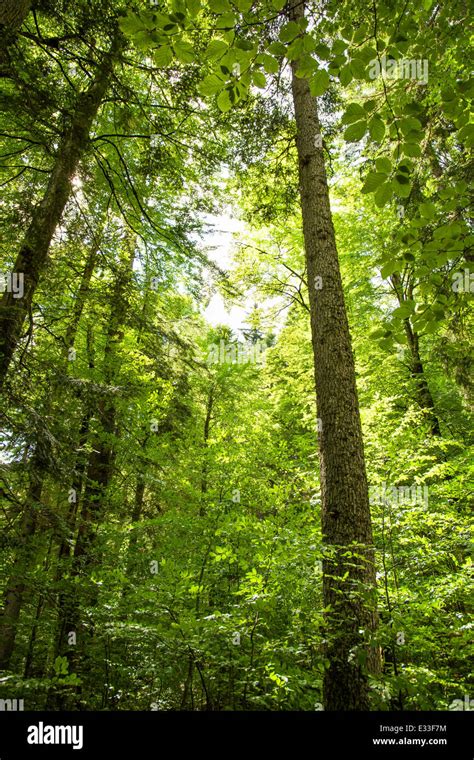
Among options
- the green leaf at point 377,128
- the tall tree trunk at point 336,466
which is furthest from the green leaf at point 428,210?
the tall tree trunk at point 336,466

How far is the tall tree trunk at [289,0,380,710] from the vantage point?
10.1ft

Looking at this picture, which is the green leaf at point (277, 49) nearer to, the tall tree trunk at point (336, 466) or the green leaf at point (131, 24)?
the green leaf at point (131, 24)

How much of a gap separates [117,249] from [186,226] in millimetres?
1668

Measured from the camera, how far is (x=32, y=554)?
15.0ft

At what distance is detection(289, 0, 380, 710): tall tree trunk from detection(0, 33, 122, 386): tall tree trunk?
2.67m

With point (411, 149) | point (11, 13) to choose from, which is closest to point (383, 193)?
point (411, 149)

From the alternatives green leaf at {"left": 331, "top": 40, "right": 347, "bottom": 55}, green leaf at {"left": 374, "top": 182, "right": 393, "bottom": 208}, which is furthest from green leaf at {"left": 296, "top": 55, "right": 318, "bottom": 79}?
green leaf at {"left": 374, "top": 182, "right": 393, "bottom": 208}

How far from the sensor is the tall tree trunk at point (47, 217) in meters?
4.18

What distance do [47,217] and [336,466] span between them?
4340 millimetres

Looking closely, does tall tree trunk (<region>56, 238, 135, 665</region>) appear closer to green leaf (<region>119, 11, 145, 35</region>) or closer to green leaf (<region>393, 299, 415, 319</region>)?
green leaf (<region>393, 299, 415, 319</region>)

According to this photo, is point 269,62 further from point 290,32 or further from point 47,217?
point 47,217

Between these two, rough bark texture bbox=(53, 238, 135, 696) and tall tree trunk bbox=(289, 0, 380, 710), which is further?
rough bark texture bbox=(53, 238, 135, 696)

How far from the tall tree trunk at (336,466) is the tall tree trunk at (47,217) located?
105 inches
